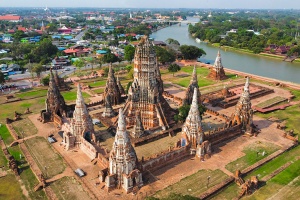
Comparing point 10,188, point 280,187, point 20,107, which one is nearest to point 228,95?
point 280,187

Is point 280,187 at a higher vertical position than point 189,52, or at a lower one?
lower

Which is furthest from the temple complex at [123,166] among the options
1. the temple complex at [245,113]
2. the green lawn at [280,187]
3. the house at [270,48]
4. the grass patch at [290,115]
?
the house at [270,48]

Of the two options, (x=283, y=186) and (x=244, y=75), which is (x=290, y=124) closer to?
(x=283, y=186)

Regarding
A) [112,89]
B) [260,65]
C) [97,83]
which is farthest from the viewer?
[260,65]

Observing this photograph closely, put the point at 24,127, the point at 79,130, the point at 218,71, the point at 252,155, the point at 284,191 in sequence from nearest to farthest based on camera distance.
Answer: the point at 284,191, the point at 252,155, the point at 79,130, the point at 24,127, the point at 218,71

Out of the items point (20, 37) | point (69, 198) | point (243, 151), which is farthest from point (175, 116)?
point (20, 37)

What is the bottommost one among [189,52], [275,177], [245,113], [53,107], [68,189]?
[68,189]

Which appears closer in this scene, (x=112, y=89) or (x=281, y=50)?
(x=112, y=89)

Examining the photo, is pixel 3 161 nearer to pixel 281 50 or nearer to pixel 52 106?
pixel 52 106

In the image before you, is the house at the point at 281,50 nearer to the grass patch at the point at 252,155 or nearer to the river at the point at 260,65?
the river at the point at 260,65
